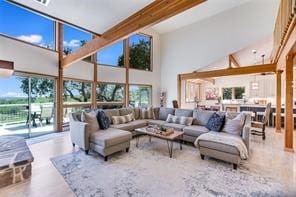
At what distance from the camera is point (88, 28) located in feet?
11.9

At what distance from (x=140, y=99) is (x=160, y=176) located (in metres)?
6.14

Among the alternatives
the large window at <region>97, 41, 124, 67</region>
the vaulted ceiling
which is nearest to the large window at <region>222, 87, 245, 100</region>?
the large window at <region>97, 41, 124, 67</region>

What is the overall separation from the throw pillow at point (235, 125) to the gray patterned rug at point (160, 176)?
753mm

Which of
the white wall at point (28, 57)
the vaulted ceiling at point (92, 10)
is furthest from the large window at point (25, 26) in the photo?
the vaulted ceiling at point (92, 10)

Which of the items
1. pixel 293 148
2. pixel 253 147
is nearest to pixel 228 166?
pixel 253 147

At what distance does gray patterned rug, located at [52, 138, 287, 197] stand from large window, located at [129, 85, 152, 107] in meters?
4.82

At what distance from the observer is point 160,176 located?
262 cm

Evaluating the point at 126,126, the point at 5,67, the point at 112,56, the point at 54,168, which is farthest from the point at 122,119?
the point at 112,56

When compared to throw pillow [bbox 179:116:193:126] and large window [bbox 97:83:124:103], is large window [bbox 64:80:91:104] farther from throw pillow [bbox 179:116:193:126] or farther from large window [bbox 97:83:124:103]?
throw pillow [bbox 179:116:193:126]

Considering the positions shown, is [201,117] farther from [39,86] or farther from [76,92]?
[39,86]

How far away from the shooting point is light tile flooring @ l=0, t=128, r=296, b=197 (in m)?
2.25

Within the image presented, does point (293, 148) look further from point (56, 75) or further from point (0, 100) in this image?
point (0, 100)

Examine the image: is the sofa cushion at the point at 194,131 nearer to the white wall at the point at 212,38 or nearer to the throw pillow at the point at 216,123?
the throw pillow at the point at 216,123

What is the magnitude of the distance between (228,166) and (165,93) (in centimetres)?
615
